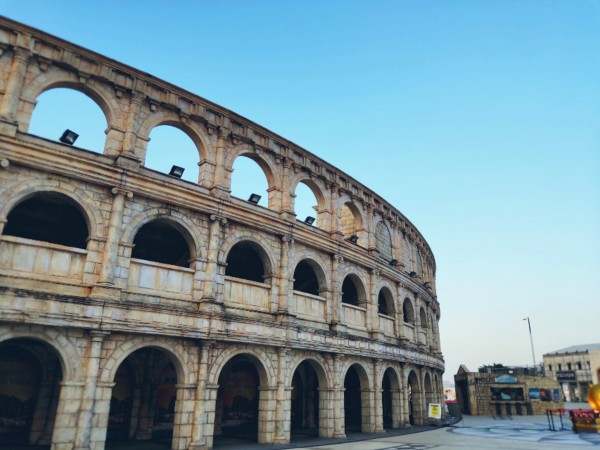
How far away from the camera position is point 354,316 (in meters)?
21.7

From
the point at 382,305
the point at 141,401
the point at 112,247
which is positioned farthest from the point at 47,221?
the point at 382,305

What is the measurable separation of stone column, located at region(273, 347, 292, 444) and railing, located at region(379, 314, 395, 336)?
A: 7784 millimetres

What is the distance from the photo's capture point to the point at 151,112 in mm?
16031

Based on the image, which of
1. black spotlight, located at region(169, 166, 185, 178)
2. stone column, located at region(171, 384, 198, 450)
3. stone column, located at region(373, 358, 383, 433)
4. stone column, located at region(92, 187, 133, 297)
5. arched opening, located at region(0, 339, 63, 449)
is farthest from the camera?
stone column, located at region(373, 358, 383, 433)

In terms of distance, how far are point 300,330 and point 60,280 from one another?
945 cm

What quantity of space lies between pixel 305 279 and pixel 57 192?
1348 centimetres

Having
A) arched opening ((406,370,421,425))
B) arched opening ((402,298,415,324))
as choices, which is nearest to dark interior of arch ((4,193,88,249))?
arched opening ((402,298,415,324))

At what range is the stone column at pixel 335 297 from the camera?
19.9 meters

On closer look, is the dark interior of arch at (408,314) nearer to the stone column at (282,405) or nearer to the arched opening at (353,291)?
the arched opening at (353,291)

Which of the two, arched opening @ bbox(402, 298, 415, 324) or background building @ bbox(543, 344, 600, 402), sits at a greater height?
arched opening @ bbox(402, 298, 415, 324)

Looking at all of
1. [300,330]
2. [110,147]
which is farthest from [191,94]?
[300,330]

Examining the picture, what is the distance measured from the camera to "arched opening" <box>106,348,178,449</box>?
17.0 meters

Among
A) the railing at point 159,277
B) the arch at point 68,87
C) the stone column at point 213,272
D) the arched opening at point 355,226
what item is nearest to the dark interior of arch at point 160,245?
the stone column at point 213,272

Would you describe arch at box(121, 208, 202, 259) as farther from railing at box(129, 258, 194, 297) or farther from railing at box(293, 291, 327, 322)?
railing at box(293, 291, 327, 322)
